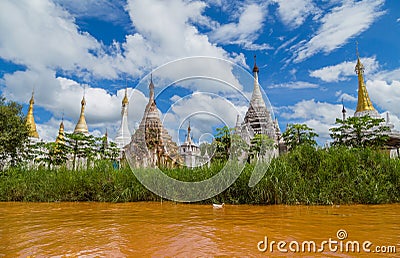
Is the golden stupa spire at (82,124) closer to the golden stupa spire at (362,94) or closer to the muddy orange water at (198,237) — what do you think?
the golden stupa spire at (362,94)

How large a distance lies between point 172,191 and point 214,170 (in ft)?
3.37

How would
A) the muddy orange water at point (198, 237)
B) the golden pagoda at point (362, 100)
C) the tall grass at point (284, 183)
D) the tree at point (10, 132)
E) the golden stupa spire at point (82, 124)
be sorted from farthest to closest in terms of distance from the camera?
the golden stupa spire at point (82, 124) < the golden pagoda at point (362, 100) < the tree at point (10, 132) < the tall grass at point (284, 183) < the muddy orange water at point (198, 237)

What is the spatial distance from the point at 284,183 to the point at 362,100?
77.3 feet

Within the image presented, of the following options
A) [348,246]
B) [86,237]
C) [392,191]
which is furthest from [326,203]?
[86,237]

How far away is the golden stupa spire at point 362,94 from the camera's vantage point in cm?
2503

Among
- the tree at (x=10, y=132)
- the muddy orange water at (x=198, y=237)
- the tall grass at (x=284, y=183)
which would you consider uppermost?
the tree at (x=10, y=132)

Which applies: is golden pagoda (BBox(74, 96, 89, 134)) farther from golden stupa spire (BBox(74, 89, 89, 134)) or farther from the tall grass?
the tall grass

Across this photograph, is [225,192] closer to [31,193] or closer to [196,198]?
[196,198]

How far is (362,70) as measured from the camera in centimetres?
2617

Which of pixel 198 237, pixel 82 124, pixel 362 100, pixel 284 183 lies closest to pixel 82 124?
pixel 82 124

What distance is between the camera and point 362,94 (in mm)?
25562

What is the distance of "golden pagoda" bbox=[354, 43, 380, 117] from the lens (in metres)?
24.5

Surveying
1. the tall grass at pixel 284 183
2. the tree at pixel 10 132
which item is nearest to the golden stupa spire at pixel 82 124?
the tree at pixel 10 132

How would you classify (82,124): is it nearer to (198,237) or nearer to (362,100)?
(362,100)
